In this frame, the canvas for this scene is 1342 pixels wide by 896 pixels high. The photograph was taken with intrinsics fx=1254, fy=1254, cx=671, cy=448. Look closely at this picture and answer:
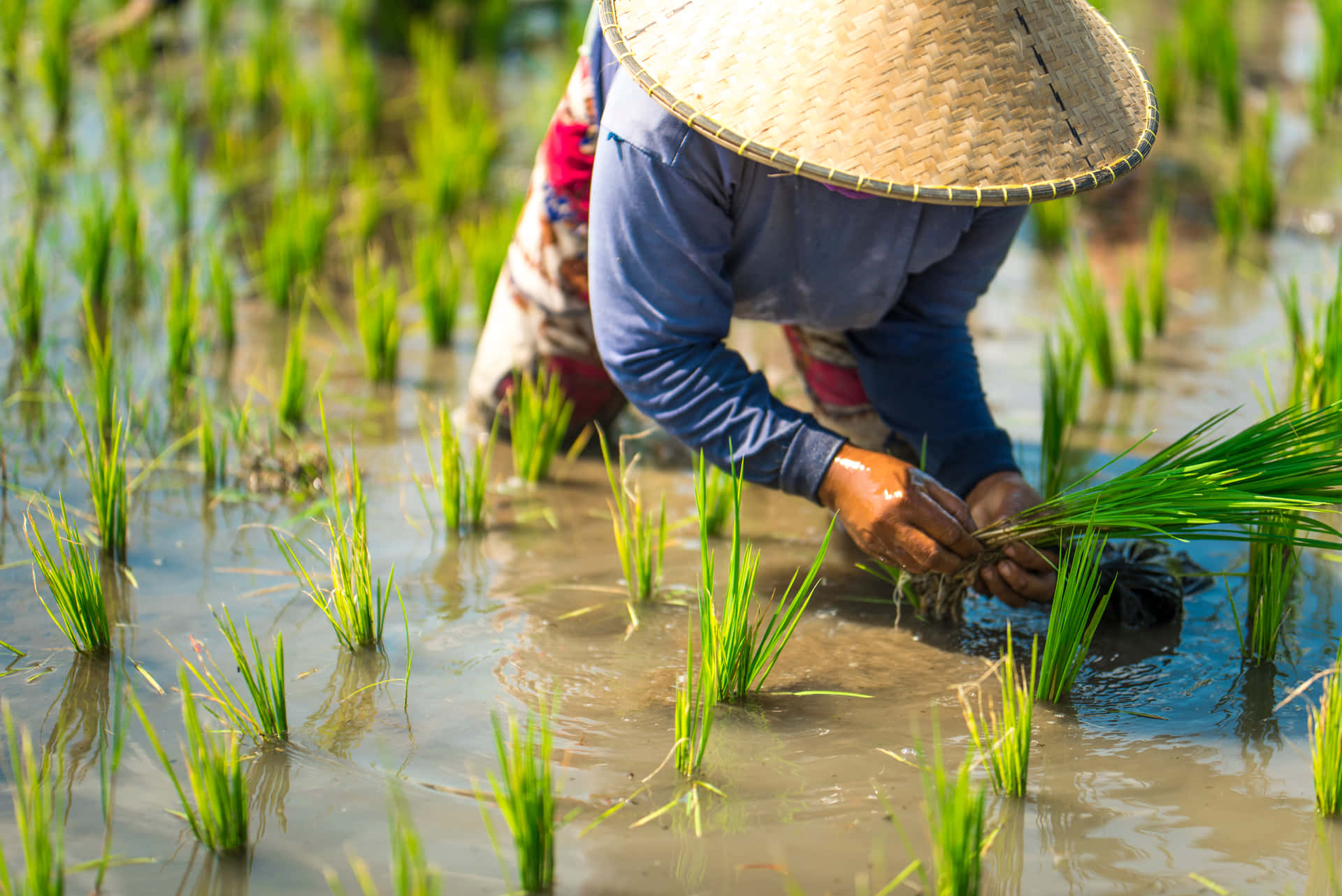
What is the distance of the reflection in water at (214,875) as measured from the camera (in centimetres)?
150

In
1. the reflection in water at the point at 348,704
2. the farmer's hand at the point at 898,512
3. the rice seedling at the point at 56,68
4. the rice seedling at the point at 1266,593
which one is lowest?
the reflection in water at the point at 348,704

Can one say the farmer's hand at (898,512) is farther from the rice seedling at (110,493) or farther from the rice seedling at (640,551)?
the rice seedling at (110,493)

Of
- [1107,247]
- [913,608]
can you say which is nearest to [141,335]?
[913,608]

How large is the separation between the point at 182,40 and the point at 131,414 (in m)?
4.11

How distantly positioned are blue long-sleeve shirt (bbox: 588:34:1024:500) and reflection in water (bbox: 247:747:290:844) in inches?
31.0

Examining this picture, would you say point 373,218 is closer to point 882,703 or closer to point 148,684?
point 148,684

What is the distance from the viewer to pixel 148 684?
191cm

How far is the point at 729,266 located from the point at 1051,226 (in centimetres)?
228

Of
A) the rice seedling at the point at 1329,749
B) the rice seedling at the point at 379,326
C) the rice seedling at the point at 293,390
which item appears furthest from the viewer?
the rice seedling at the point at 379,326

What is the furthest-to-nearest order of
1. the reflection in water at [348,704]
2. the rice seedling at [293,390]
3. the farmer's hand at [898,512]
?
the rice seedling at [293,390]
the farmer's hand at [898,512]
the reflection in water at [348,704]

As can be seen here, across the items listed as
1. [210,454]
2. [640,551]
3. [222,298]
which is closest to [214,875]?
[640,551]

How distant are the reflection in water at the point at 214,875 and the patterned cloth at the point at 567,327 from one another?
1.38 meters

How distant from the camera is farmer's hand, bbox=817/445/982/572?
193cm

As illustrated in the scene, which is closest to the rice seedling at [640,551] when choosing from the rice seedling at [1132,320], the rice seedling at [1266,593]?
the rice seedling at [1266,593]
